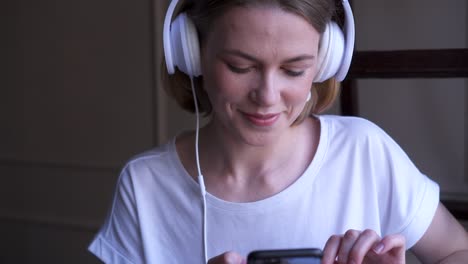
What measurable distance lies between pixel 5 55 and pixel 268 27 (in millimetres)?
2339

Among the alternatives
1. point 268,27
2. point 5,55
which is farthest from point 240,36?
point 5,55

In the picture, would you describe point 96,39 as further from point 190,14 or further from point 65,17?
point 190,14

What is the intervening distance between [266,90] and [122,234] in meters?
0.43

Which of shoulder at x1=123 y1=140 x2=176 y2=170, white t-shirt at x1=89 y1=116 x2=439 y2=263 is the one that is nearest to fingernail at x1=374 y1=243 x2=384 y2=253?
white t-shirt at x1=89 y1=116 x2=439 y2=263

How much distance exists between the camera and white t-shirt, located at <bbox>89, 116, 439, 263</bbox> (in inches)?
42.2

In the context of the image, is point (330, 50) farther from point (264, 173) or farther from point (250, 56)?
point (264, 173)

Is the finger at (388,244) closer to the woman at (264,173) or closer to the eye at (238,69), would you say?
the woman at (264,173)

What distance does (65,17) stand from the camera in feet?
8.91

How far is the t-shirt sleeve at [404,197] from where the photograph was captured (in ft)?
3.49

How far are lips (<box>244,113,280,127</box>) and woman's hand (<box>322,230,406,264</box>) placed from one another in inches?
8.3

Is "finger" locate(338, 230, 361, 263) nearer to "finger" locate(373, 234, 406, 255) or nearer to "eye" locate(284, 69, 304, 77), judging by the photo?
"finger" locate(373, 234, 406, 255)

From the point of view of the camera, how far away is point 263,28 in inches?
35.2

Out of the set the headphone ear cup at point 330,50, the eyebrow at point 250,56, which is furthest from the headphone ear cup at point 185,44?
the headphone ear cup at point 330,50

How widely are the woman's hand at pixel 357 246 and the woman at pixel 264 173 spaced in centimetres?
6
